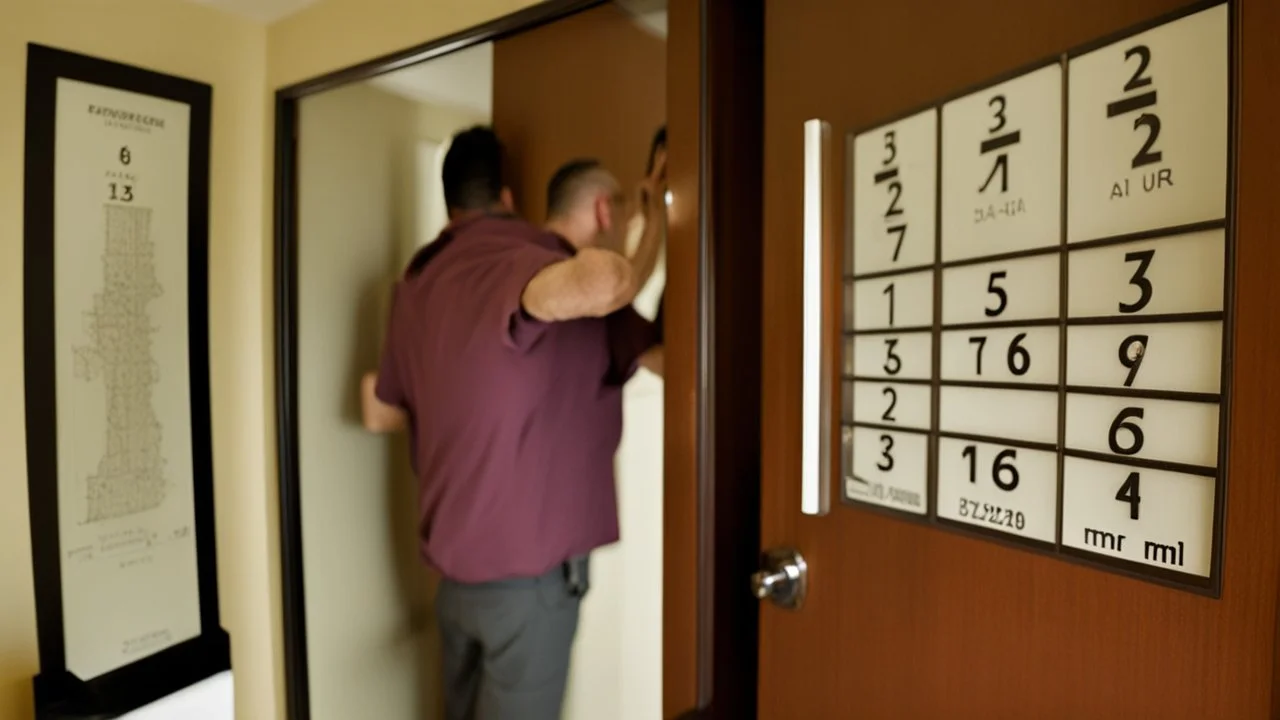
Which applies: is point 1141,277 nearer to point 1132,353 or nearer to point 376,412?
point 1132,353

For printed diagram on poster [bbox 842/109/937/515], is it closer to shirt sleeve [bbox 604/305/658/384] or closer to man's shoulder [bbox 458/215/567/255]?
shirt sleeve [bbox 604/305/658/384]

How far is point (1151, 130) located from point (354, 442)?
156 centimetres

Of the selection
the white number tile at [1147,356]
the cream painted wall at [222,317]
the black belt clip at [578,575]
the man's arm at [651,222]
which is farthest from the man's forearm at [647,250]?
the cream painted wall at [222,317]

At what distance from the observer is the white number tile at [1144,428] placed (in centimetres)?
61

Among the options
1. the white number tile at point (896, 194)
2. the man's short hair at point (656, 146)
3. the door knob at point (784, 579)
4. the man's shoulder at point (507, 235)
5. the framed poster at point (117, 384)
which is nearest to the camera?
the white number tile at point (896, 194)

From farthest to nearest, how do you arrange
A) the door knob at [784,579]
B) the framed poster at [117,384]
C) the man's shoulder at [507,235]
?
the framed poster at [117,384] < the man's shoulder at [507,235] < the door knob at [784,579]

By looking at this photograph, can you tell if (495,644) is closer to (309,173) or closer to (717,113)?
(717,113)

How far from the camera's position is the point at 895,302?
2.86 ft

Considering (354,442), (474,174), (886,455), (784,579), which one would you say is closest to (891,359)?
(886,455)

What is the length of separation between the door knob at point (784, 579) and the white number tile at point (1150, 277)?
49 centimetres

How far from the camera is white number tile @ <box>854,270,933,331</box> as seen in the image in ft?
Answer: 2.76

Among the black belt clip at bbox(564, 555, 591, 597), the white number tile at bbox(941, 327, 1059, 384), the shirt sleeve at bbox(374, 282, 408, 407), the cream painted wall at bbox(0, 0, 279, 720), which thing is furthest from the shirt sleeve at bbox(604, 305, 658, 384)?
the cream painted wall at bbox(0, 0, 279, 720)

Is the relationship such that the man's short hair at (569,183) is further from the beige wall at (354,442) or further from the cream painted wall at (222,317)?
the cream painted wall at (222,317)

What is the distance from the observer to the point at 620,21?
3.71 ft
